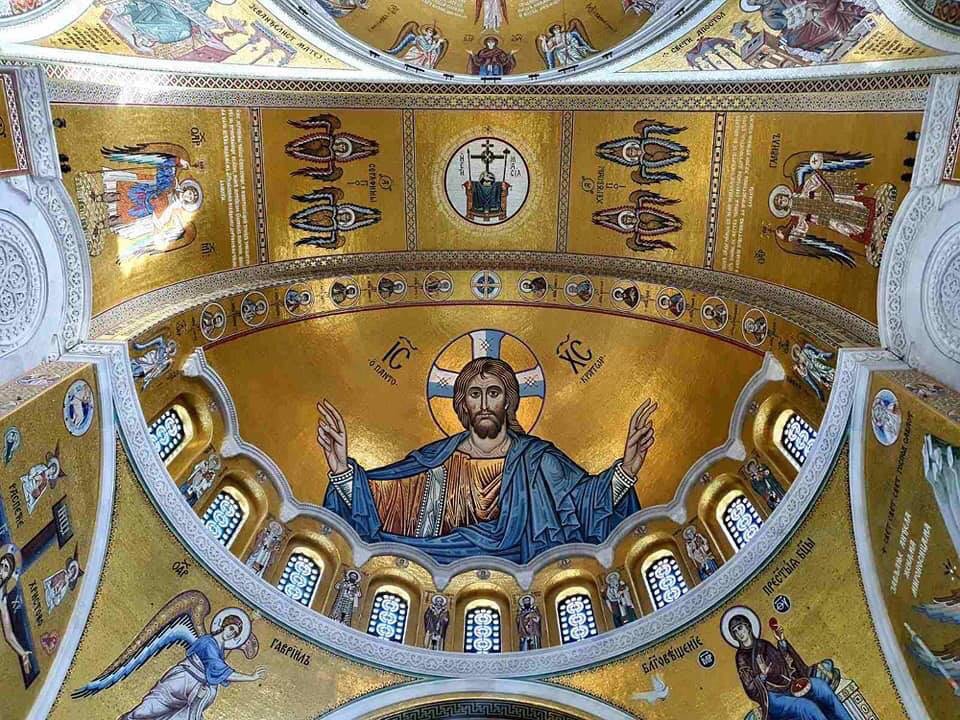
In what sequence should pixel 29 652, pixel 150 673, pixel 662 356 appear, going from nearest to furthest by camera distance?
1. pixel 29 652
2. pixel 150 673
3. pixel 662 356

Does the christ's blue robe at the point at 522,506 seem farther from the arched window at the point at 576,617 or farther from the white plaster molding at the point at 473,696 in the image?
the white plaster molding at the point at 473,696

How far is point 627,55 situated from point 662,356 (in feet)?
17.7

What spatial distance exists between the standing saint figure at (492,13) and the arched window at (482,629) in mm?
10523

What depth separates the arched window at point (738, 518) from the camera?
→ 14086mm

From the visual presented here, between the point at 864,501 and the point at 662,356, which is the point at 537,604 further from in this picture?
the point at 864,501

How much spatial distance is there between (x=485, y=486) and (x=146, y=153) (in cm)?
853

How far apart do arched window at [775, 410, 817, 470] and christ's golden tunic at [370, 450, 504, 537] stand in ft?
17.4

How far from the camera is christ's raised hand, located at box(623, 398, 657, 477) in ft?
51.0

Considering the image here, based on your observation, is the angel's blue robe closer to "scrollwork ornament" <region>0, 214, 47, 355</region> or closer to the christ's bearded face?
"scrollwork ornament" <region>0, 214, 47, 355</region>

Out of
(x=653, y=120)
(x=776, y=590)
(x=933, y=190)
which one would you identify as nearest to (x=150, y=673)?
(x=776, y=590)

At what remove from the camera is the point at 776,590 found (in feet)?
42.5

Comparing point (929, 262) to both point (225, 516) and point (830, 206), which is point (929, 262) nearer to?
point (830, 206)

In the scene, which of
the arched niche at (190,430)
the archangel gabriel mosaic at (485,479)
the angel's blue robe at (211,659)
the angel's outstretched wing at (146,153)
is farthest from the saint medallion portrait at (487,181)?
the angel's blue robe at (211,659)

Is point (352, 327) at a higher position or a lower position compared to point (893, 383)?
lower
